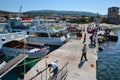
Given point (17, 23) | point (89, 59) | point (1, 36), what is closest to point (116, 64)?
point (89, 59)

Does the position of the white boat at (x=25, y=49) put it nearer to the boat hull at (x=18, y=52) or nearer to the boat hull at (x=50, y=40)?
the boat hull at (x=18, y=52)

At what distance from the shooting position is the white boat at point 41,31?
36656mm

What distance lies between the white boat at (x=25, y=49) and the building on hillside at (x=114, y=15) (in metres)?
133

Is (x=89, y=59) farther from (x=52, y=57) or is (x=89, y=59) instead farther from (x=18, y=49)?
(x=18, y=49)

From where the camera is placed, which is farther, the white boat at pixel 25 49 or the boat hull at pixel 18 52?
the white boat at pixel 25 49

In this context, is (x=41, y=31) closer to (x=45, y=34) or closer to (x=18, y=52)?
(x=45, y=34)

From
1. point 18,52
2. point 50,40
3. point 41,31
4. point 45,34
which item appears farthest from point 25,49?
point 45,34

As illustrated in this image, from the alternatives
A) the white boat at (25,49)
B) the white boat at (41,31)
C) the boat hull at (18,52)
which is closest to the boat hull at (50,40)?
the white boat at (41,31)

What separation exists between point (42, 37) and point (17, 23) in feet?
20.0

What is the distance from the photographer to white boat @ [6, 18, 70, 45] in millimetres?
36656

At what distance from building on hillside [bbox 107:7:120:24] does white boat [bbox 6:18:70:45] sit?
120385mm

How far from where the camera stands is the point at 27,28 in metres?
38.5

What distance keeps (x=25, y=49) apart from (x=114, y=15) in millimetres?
135499

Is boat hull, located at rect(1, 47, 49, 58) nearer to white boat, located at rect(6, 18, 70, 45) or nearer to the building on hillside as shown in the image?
white boat, located at rect(6, 18, 70, 45)
